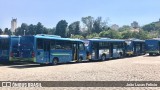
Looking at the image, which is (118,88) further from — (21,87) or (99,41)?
(99,41)

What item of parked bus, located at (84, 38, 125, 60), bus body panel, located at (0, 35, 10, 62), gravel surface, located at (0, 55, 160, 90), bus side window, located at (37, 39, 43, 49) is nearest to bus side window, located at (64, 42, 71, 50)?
bus side window, located at (37, 39, 43, 49)

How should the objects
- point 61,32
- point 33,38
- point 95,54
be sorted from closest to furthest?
point 33,38 → point 95,54 → point 61,32

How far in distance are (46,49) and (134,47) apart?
88.5 feet

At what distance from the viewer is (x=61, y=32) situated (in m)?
129

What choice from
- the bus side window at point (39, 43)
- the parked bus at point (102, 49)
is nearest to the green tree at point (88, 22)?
the parked bus at point (102, 49)

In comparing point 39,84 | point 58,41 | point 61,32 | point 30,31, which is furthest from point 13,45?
point 61,32

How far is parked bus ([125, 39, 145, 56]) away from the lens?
162ft

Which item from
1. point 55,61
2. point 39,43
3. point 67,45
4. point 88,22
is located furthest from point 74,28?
point 39,43

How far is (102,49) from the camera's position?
39.1 m

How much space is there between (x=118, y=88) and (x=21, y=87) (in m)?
3.96

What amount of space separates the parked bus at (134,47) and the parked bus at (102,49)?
4.74m

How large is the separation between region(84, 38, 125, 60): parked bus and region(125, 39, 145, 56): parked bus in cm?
474

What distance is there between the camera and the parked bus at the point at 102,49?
37125mm

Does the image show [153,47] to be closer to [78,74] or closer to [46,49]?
[46,49]
